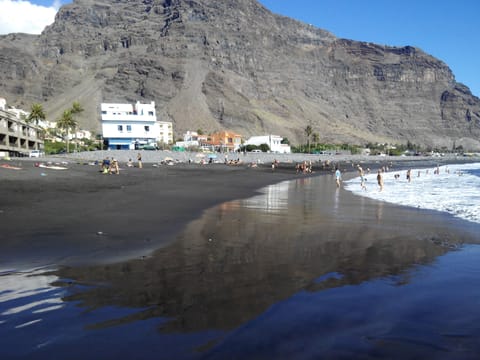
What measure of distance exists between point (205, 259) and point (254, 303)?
2.47 metres

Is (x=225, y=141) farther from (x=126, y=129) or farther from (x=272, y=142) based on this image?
(x=126, y=129)

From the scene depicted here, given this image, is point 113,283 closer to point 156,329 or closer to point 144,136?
point 156,329

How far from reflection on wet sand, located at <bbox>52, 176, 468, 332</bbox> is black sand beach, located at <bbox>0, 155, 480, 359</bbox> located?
0.03m

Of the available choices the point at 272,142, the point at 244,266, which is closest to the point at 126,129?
the point at 272,142

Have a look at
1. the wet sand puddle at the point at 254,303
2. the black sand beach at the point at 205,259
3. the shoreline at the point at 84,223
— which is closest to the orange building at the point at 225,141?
the shoreline at the point at 84,223

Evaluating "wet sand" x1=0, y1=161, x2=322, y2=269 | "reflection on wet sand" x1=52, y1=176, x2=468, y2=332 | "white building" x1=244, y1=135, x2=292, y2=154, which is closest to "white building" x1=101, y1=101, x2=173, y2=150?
"white building" x1=244, y1=135, x2=292, y2=154

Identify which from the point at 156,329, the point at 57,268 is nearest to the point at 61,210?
the point at 57,268

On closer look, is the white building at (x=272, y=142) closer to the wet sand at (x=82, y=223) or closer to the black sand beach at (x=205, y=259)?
the wet sand at (x=82, y=223)

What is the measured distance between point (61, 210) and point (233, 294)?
9897mm

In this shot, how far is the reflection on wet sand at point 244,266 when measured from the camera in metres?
5.33

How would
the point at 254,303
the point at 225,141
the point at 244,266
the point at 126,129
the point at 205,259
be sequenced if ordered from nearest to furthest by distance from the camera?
the point at 254,303
the point at 244,266
the point at 205,259
the point at 126,129
the point at 225,141

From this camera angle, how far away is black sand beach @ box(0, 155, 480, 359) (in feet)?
14.8

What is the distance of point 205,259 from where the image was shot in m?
7.78

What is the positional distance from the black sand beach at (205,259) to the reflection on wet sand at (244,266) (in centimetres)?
3
